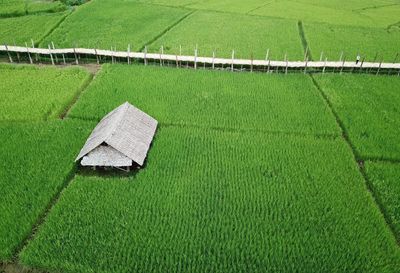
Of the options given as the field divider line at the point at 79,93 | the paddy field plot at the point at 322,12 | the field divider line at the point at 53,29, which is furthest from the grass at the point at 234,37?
the field divider line at the point at 53,29

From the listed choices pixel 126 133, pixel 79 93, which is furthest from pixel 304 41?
pixel 126 133

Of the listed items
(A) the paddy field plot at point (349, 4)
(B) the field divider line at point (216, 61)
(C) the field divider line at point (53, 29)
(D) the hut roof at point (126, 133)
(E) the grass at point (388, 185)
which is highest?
(D) the hut roof at point (126, 133)

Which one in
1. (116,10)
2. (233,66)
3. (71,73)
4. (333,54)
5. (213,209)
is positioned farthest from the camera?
(116,10)

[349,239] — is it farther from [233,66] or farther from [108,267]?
[233,66]

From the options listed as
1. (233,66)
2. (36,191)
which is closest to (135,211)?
(36,191)

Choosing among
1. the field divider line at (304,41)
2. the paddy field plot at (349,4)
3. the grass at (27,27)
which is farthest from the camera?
the paddy field plot at (349,4)

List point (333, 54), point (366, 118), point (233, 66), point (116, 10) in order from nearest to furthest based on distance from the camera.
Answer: point (366, 118)
point (233, 66)
point (333, 54)
point (116, 10)

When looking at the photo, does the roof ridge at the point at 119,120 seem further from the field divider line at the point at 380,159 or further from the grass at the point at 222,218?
the field divider line at the point at 380,159

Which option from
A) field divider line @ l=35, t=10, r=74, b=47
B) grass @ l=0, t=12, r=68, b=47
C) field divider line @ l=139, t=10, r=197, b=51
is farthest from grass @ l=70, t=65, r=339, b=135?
A: grass @ l=0, t=12, r=68, b=47
